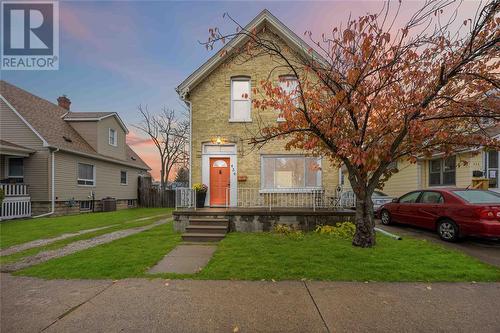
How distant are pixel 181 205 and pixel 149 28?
26.8ft

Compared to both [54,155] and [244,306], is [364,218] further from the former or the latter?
[54,155]

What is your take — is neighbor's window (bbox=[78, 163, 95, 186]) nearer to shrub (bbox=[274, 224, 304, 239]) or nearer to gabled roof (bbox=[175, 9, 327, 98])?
gabled roof (bbox=[175, 9, 327, 98])

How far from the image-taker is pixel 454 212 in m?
7.66

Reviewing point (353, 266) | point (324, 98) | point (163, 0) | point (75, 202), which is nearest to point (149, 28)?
point (163, 0)

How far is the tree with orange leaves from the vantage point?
532 cm

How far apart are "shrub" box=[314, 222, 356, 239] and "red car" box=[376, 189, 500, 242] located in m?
2.41

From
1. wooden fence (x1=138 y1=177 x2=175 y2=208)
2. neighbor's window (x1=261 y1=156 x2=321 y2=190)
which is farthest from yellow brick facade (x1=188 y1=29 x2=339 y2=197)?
wooden fence (x1=138 y1=177 x2=175 y2=208)

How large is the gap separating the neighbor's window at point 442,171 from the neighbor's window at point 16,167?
22.4 m

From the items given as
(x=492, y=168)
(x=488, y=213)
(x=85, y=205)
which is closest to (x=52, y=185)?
(x=85, y=205)

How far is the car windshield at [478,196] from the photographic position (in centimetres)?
747

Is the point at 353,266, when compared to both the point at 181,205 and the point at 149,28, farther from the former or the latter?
the point at 149,28

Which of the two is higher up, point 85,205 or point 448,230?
point 448,230

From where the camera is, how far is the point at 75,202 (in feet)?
53.3

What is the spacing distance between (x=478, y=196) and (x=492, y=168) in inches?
231
